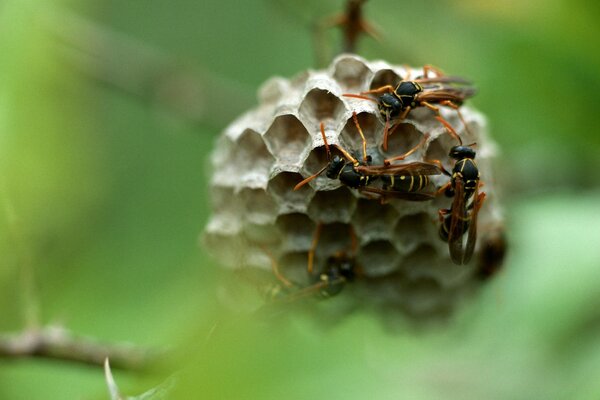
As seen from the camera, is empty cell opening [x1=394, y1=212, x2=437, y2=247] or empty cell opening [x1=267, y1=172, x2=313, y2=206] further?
empty cell opening [x1=394, y1=212, x2=437, y2=247]

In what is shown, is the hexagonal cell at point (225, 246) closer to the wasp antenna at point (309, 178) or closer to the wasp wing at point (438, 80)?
the wasp antenna at point (309, 178)

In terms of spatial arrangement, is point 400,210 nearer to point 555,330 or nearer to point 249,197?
point 249,197

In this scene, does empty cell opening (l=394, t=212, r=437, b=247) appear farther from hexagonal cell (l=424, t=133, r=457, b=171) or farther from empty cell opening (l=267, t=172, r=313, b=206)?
empty cell opening (l=267, t=172, r=313, b=206)

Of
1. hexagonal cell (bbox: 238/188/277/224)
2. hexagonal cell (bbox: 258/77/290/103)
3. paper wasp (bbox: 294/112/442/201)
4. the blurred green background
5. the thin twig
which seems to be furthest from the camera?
the thin twig

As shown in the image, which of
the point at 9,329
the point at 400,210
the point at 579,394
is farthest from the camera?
the point at 9,329

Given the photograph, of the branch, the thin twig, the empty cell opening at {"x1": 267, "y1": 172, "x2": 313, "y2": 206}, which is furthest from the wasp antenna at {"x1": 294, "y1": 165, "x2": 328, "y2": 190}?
the thin twig

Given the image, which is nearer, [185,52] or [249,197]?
[249,197]

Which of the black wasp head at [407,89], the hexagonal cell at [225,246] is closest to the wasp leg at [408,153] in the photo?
the black wasp head at [407,89]

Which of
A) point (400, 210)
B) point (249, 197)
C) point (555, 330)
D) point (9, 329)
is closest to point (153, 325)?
point (9, 329)
